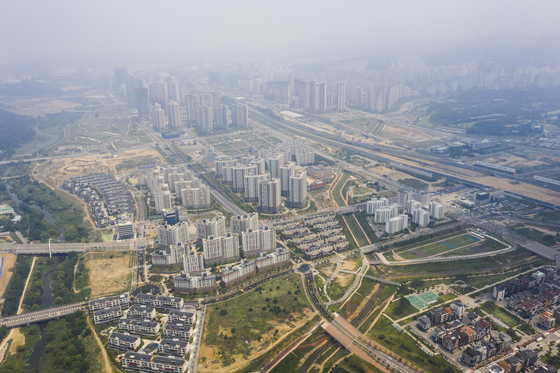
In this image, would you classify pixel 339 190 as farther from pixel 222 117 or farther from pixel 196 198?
pixel 222 117

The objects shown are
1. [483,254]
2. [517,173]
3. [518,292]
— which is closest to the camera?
[518,292]

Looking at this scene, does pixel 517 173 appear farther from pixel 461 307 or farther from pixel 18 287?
pixel 18 287

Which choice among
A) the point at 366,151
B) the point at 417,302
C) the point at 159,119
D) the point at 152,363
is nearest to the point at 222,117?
the point at 159,119

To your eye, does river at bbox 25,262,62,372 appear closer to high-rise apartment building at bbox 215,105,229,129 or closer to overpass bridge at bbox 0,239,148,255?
overpass bridge at bbox 0,239,148,255

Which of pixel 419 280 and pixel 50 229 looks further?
pixel 50 229

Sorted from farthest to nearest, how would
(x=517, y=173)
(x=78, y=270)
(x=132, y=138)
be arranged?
1. (x=132, y=138)
2. (x=517, y=173)
3. (x=78, y=270)

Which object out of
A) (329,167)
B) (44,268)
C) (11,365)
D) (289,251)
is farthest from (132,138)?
(11,365)

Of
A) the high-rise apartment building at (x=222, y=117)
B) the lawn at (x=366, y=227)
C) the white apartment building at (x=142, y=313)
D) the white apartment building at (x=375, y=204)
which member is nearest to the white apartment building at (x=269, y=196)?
the lawn at (x=366, y=227)
